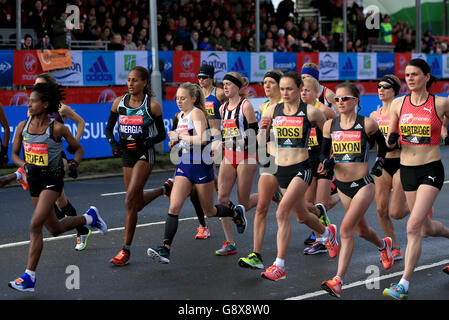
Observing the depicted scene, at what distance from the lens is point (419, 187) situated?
6.96m

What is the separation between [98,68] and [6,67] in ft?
7.80

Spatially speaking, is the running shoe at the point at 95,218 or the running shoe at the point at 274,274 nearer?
the running shoe at the point at 274,274

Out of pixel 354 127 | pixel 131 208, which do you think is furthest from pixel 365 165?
pixel 131 208

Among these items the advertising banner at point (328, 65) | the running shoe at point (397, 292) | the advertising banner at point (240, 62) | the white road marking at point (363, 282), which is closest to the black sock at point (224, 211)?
the white road marking at point (363, 282)

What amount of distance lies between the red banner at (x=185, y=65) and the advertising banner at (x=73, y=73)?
3136 mm

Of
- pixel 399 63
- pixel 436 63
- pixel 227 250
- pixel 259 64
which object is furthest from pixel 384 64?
pixel 227 250

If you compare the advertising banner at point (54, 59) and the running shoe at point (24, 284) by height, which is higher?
the advertising banner at point (54, 59)

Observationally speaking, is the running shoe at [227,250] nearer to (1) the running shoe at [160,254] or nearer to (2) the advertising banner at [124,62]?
(1) the running shoe at [160,254]

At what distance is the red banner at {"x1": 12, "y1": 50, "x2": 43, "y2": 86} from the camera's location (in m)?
16.7

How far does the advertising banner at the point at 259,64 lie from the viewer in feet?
72.4

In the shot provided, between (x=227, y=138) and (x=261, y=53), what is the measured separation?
13860 mm

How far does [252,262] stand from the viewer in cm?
768

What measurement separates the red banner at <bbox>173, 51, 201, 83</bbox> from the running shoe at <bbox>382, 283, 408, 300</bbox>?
14.3 m

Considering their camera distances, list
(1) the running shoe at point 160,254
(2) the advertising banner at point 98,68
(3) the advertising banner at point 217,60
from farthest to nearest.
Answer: (3) the advertising banner at point 217,60
(2) the advertising banner at point 98,68
(1) the running shoe at point 160,254
